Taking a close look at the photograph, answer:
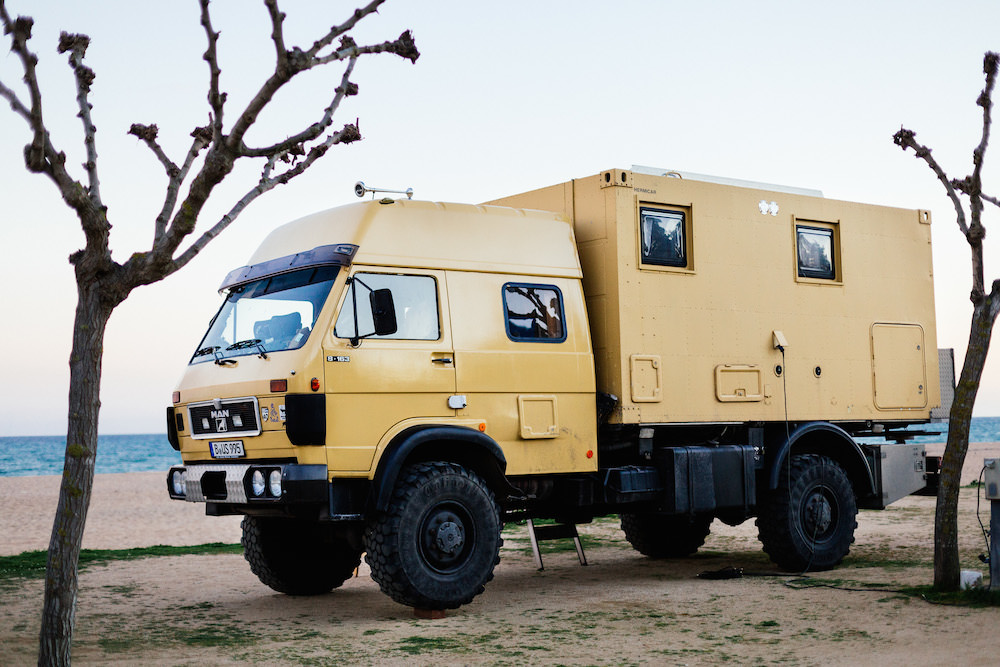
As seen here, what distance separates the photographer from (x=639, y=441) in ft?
37.3

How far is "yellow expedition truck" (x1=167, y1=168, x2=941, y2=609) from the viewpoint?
31.1ft

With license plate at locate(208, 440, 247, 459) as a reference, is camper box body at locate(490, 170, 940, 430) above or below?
above

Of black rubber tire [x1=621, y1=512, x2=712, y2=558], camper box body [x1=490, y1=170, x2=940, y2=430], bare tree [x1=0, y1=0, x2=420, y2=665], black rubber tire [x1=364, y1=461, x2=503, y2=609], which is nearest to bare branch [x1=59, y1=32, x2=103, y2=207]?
bare tree [x1=0, y1=0, x2=420, y2=665]

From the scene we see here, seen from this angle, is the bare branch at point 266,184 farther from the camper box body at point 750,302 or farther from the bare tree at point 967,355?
the bare tree at point 967,355

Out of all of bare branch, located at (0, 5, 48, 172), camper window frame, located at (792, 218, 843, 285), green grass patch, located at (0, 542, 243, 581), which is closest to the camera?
bare branch, located at (0, 5, 48, 172)

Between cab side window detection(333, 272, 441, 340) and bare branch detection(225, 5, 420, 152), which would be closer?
bare branch detection(225, 5, 420, 152)


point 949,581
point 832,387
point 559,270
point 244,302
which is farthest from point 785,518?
point 244,302

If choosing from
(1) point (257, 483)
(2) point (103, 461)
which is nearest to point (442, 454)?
(1) point (257, 483)

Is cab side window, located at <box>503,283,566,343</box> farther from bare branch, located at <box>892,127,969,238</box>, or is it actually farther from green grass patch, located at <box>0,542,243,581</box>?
green grass patch, located at <box>0,542,243,581</box>

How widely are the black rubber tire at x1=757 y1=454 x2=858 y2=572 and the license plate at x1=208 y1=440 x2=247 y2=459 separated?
5664mm

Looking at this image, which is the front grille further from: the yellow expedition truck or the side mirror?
the side mirror

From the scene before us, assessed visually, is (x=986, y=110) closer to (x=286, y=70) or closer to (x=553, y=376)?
(x=553, y=376)

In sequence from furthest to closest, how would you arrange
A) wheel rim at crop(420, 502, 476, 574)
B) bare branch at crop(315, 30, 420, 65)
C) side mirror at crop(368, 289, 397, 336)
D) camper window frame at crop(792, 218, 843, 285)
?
camper window frame at crop(792, 218, 843, 285) < wheel rim at crop(420, 502, 476, 574) < side mirror at crop(368, 289, 397, 336) < bare branch at crop(315, 30, 420, 65)

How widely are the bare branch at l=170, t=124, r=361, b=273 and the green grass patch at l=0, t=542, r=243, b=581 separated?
7.03m
